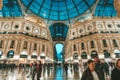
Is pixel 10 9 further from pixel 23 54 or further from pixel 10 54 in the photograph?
pixel 23 54

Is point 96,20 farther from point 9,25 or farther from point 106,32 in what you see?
point 9,25

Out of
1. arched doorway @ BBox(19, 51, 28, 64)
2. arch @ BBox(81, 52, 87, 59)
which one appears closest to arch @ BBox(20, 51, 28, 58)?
arched doorway @ BBox(19, 51, 28, 64)

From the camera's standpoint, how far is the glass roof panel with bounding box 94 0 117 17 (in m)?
35.6

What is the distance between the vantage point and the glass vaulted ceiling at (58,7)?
127 ft

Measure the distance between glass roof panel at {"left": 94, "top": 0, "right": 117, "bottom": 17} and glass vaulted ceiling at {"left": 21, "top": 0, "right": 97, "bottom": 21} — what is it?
7.81 feet

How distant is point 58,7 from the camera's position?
136 feet

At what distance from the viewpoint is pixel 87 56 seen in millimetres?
33656

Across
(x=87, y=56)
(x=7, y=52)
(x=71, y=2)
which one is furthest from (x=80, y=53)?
(x=7, y=52)

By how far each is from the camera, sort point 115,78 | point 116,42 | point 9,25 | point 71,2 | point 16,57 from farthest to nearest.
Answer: point 71,2 → point 9,25 → point 116,42 → point 16,57 → point 115,78

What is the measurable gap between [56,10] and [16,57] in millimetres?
18602

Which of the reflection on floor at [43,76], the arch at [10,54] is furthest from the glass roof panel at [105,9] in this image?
the reflection on floor at [43,76]

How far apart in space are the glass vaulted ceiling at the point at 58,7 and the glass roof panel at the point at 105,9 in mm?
2381

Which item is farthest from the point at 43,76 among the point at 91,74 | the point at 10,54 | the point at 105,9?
the point at 105,9

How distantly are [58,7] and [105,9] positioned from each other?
13413 mm
